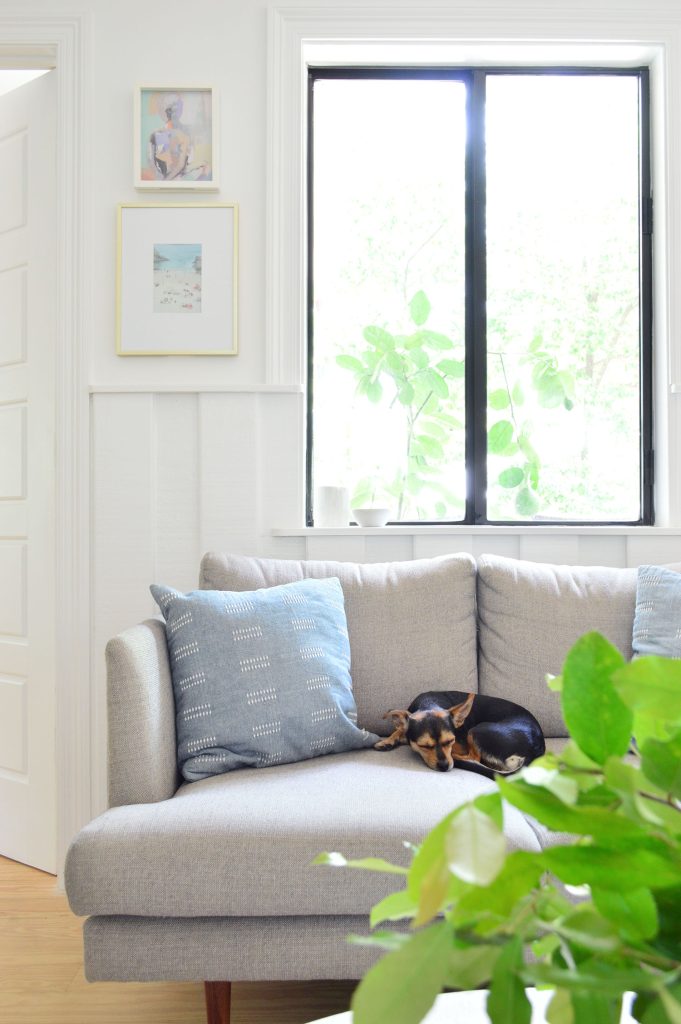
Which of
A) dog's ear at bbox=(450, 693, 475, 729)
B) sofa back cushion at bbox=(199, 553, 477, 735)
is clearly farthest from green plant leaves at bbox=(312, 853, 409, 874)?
sofa back cushion at bbox=(199, 553, 477, 735)

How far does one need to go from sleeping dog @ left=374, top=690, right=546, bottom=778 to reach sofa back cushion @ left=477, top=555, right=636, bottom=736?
0.47 feet

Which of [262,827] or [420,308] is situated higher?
[420,308]

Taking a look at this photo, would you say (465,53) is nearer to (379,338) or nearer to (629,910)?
(379,338)

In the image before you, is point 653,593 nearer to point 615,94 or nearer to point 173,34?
point 615,94

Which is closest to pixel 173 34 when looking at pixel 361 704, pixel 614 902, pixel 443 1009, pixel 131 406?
pixel 131 406

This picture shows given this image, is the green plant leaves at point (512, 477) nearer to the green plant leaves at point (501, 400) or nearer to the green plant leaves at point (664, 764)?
the green plant leaves at point (501, 400)

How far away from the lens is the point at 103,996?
1.91 metres

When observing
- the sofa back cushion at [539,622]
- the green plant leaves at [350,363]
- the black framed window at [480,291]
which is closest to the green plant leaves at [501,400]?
the black framed window at [480,291]

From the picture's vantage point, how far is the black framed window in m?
2.88

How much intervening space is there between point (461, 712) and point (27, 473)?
170cm

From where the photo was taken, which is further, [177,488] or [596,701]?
[177,488]

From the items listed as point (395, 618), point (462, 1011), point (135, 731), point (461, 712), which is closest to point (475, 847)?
point (462, 1011)

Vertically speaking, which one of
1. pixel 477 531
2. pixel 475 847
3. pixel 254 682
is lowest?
pixel 254 682

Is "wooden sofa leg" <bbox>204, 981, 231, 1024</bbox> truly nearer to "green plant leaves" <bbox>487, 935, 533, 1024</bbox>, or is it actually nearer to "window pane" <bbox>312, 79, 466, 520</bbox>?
"green plant leaves" <bbox>487, 935, 533, 1024</bbox>
